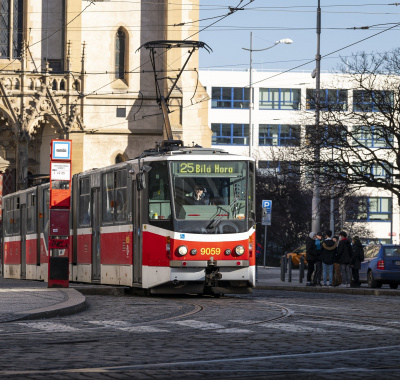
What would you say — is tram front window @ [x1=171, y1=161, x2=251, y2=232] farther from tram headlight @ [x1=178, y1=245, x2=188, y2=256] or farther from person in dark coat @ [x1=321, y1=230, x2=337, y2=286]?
person in dark coat @ [x1=321, y1=230, x2=337, y2=286]

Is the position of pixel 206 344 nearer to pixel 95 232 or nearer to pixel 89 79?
pixel 95 232

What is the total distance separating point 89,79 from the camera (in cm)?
5369

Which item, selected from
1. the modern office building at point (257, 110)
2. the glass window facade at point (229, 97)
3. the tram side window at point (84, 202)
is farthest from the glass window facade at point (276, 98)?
the tram side window at point (84, 202)

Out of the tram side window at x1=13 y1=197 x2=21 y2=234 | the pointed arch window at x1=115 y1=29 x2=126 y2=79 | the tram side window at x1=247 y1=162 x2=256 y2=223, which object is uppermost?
the pointed arch window at x1=115 y1=29 x2=126 y2=79

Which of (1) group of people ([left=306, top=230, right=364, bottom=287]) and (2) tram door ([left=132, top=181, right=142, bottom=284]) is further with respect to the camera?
(1) group of people ([left=306, top=230, right=364, bottom=287])

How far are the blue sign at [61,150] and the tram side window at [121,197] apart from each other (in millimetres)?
1233

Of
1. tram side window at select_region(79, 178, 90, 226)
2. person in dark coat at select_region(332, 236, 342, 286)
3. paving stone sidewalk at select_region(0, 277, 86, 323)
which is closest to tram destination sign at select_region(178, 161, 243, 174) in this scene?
paving stone sidewalk at select_region(0, 277, 86, 323)

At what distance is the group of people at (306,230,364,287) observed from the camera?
3075cm

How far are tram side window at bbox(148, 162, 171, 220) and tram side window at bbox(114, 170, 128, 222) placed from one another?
160cm

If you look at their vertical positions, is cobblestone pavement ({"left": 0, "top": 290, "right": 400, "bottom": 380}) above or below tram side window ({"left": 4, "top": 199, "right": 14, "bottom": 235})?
below

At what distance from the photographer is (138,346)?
11.3 metres

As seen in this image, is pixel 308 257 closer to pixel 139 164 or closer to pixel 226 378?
pixel 139 164

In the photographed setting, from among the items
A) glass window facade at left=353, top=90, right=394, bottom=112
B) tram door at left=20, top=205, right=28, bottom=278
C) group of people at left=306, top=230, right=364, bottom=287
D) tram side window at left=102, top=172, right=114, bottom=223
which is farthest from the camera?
glass window facade at left=353, top=90, right=394, bottom=112

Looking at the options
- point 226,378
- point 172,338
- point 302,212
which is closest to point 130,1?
point 302,212
